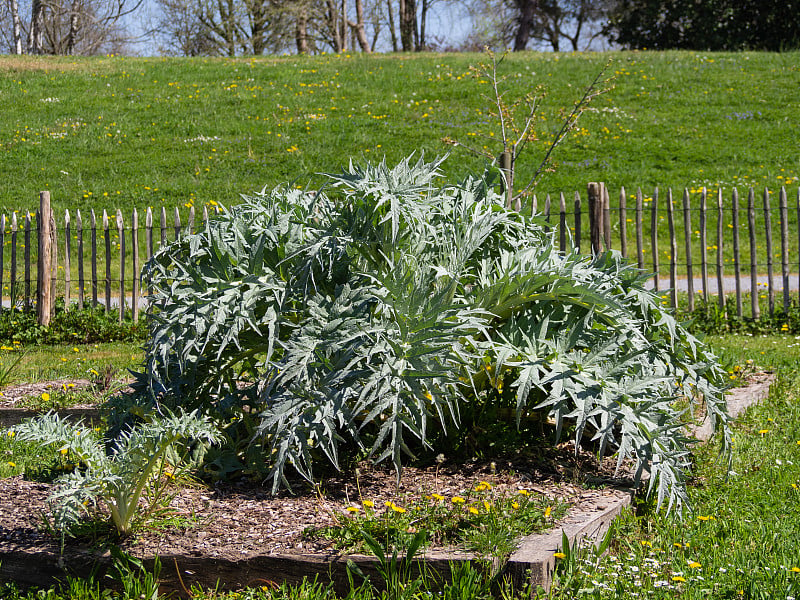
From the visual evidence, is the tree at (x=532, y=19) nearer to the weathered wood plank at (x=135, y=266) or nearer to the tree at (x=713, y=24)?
the tree at (x=713, y=24)

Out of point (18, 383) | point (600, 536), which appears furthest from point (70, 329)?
point (600, 536)

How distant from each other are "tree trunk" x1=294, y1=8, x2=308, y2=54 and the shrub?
2872 centimetres

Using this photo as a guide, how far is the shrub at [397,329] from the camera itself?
9.70 feet

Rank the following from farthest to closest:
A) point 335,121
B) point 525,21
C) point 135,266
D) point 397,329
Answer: point 525,21, point 335,121, point 135,266, point 397,329

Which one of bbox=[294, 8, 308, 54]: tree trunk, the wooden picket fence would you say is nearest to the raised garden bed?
the wooden picket fence

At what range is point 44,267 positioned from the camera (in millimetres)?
8992

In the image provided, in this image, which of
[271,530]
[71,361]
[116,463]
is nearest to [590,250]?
[71,361]

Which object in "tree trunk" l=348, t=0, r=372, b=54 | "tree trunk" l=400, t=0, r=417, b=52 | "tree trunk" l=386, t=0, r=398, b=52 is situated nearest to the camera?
"tree trunk" l=348, t=0, r=372, b=54

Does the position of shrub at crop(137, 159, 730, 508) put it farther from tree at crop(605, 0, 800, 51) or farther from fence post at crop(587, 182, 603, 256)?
tree at crop(605, 0, 800, 51)

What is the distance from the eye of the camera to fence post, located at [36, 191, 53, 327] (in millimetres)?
8922

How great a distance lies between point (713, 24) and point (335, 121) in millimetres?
16960

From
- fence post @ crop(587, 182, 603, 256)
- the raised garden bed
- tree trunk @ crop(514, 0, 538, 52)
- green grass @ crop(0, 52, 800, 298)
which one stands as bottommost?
the raised garden bed

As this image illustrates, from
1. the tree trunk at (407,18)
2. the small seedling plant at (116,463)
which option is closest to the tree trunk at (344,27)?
the tree trunk at (407,18)

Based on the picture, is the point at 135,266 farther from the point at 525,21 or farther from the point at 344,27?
the point at 344,27
